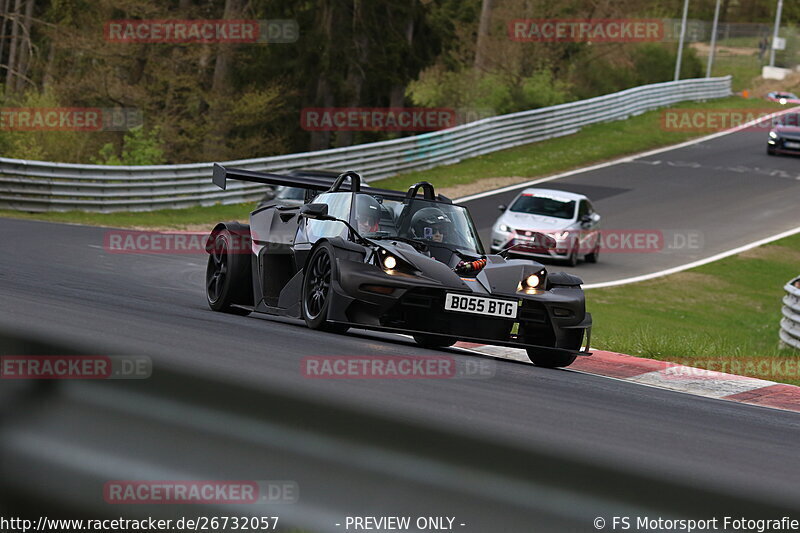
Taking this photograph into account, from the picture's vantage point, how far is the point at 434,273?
9.16m

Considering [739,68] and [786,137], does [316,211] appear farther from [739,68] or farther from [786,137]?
[739,68]

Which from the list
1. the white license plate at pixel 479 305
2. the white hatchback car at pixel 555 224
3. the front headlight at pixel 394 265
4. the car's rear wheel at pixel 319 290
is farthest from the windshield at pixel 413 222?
the white hatchback car at pixel 555 224

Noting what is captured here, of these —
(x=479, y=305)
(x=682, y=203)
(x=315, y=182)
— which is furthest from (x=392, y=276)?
(x=682, y=203)

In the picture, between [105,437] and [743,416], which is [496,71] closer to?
[743,416]

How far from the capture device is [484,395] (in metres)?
6.17

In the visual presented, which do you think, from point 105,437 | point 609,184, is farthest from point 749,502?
point 609,184

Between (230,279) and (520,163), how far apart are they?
2751cm

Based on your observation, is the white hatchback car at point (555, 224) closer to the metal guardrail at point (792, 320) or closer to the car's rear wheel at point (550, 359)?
the metal guardrail at point (792, 320)

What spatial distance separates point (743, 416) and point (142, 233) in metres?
17.7

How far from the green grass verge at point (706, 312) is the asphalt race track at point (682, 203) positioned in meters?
1.01

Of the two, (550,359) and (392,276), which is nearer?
(392,276)

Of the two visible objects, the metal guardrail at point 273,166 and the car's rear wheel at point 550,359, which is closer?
the car's rear wheel at point 550,359

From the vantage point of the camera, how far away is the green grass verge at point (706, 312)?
1231 cm

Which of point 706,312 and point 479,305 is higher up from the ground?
point 479,305
